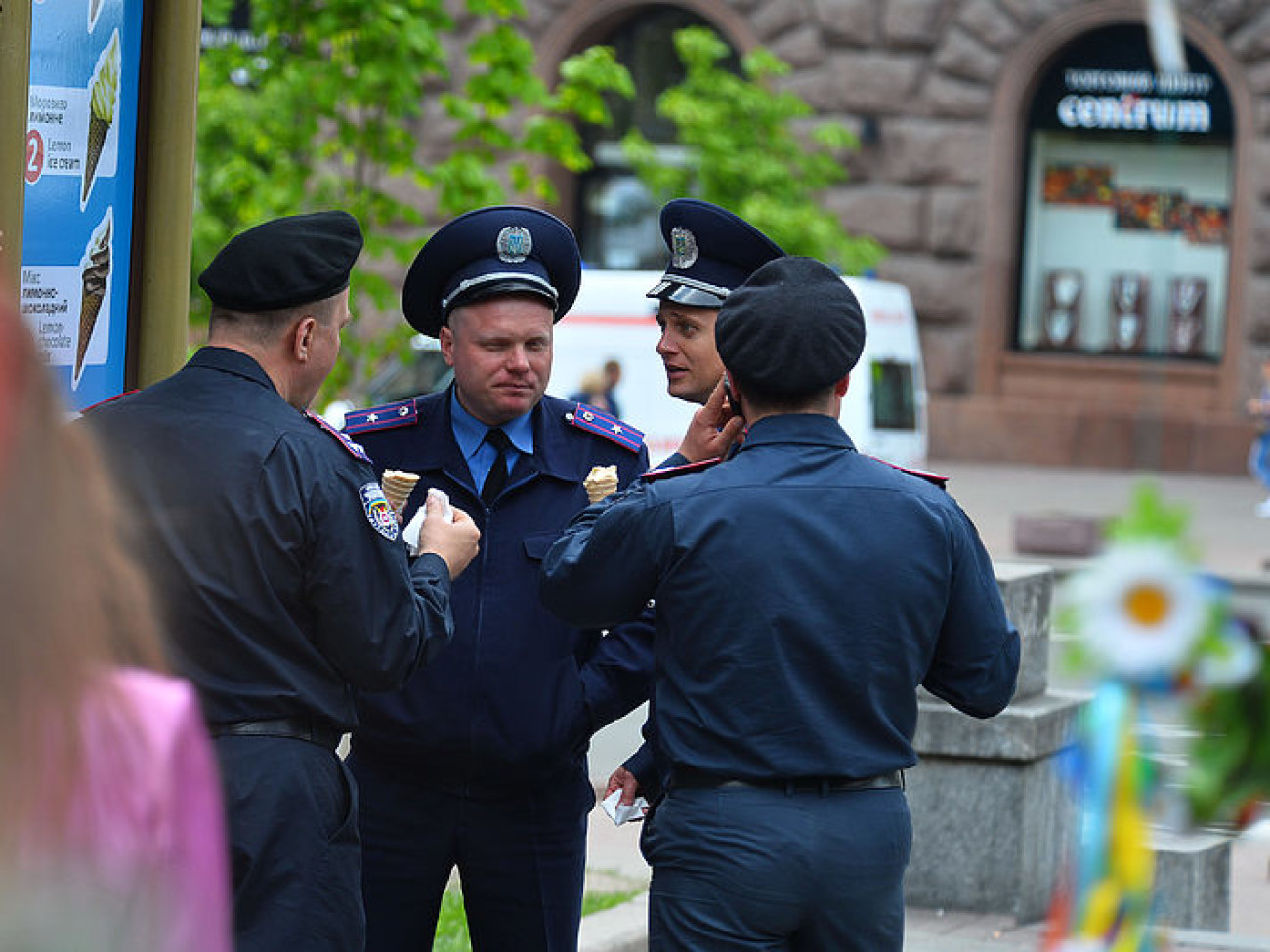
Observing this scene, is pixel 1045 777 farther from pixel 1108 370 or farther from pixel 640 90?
pixel 640 90

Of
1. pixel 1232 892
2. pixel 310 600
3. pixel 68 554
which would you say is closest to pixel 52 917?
pixel 68 554

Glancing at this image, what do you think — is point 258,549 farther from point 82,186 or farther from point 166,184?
point 166,184

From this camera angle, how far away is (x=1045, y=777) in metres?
6.34

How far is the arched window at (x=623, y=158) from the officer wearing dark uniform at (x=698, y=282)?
57.6ft

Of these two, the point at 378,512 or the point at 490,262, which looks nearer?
the point at 378,512

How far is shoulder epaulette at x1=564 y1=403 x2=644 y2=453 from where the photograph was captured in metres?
4.14

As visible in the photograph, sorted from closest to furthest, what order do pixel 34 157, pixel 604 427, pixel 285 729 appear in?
1. pixel 285 729
2. pixel 604 427
3. pixel 34 157

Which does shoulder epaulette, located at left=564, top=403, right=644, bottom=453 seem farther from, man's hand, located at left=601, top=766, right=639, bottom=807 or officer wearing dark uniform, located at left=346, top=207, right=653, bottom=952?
man's hand, located at left=601, top=766, right=639, bottom=807

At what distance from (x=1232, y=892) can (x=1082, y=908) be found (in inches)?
224

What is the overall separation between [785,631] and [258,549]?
86 cm

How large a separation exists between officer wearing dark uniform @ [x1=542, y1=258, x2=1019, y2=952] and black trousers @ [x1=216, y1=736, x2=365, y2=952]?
52cm

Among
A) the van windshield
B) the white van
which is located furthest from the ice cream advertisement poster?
the van windshield

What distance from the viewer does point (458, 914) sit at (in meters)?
5.84

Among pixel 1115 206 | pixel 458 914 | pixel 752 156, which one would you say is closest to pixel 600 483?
pixel 458 914
